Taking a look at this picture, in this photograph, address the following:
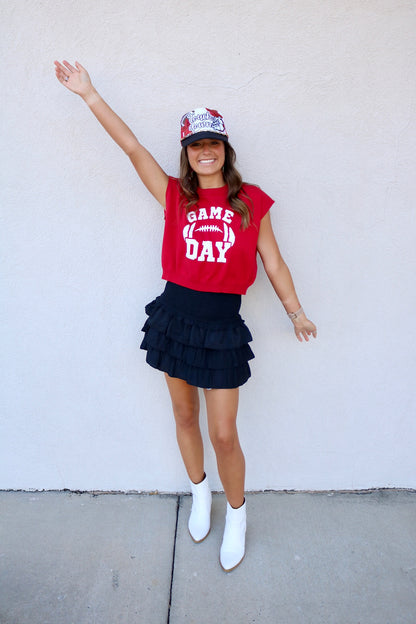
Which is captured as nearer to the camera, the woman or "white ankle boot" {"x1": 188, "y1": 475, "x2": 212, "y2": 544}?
the woman

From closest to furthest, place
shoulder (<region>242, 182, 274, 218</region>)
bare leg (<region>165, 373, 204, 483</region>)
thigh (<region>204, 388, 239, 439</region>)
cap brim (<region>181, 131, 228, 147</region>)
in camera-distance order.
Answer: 1. cap brim (<region>181, 131, 228, 147</region>)
2. shoulder (<region>242, 182, 274, 218</region>)
3. thigh (<region>204, 388, 239, 439</region>)
4. bare leg (<region>165, 373, 204, 483</region>)

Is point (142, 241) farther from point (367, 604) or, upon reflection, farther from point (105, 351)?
point (367, 604)

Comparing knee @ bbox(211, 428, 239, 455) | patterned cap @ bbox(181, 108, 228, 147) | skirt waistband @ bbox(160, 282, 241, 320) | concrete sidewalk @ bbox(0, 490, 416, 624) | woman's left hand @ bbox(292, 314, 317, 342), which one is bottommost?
concrete sidewalk @ bbox(0, 490, 416, 624)

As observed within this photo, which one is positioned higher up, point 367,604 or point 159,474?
point 159,474

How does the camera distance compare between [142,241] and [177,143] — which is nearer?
[177,143]

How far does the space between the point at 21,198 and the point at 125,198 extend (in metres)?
0.50

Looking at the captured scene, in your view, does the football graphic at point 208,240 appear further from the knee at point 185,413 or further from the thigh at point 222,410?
the knee at point 185,413

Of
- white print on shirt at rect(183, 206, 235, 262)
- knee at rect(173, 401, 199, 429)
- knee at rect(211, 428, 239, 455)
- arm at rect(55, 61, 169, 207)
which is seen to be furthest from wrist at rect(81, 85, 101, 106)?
knee at rect(211, 428, 239, 455)

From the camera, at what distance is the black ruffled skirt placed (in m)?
1.78

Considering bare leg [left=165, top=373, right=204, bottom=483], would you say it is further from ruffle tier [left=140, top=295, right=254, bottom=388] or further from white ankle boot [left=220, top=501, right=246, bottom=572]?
white ankle boot [left=220, top=501, right=246, bottom=572]

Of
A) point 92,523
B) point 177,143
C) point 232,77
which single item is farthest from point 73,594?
point 232,77

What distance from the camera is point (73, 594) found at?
1.88 metres

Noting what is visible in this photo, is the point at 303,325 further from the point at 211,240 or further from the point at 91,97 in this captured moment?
the point at 91,97

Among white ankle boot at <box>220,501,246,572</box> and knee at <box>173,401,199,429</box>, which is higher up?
knee at <box>173,401,199,429</box>
